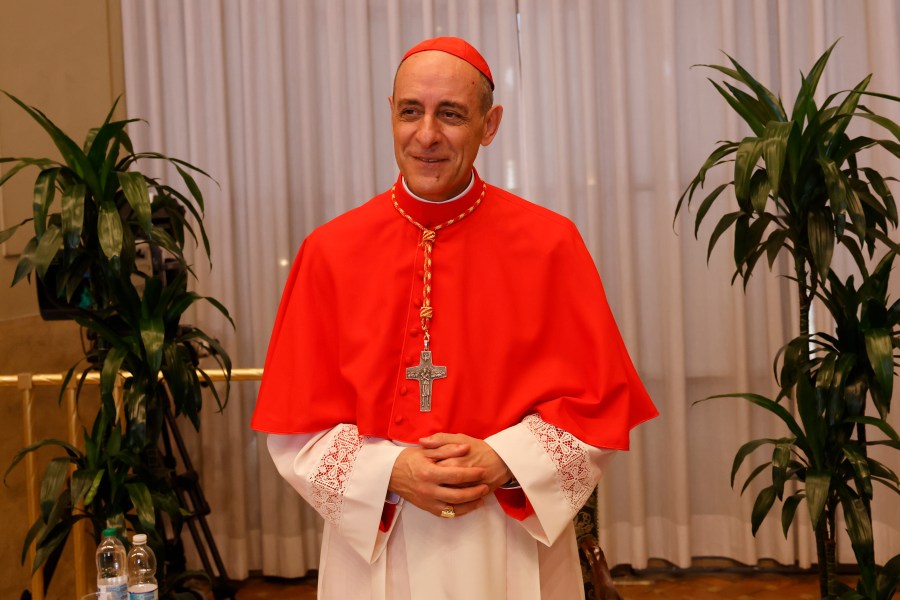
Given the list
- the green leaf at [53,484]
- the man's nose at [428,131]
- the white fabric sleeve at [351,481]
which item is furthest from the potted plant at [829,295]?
the green leaf at [53,484]

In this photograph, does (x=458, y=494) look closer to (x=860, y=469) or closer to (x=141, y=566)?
(x=860, y=469)

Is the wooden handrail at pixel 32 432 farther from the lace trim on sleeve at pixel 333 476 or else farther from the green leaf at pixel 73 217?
the lace trim on sleeve at pixel 333 476

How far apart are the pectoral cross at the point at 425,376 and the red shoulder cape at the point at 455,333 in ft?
0.05

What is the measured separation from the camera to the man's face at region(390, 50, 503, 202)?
1.72 m

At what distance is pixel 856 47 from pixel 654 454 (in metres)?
1.91

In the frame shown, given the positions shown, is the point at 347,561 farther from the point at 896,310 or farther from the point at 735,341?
the point at 735,341

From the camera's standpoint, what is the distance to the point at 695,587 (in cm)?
398

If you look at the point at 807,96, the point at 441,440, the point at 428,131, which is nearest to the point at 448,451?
the point at 441,440

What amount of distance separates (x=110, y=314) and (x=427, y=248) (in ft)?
4.66

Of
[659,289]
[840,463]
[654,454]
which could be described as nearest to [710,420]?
[654,454]

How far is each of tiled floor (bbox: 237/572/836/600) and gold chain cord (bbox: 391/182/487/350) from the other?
8.41 feet

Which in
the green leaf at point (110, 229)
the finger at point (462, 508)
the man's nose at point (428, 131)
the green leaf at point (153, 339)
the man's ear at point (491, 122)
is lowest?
the finger at point (462, 508)

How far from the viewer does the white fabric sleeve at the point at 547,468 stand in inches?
66.0

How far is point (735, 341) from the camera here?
4008 millimetres
